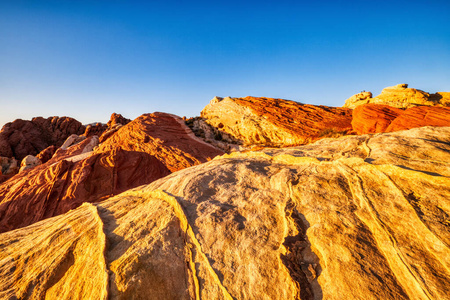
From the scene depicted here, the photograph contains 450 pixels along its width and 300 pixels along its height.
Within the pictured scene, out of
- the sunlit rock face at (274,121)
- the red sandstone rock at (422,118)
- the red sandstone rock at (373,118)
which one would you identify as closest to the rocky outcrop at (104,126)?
the sunlit rock face at (274,121)

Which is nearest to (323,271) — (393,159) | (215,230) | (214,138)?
(215,230)

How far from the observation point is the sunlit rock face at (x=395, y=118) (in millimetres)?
8938

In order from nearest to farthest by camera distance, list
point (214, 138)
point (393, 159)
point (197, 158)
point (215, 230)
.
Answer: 1. point (215, 230)
2. point (393, 159)
3. point (197, 158)
4. point (214, 138)

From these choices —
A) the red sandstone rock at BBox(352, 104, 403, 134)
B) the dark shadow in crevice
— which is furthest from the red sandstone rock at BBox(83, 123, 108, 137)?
the dark shadow in crevice

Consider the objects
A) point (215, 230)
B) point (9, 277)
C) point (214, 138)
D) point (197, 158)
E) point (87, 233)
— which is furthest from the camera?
point (214, 138)

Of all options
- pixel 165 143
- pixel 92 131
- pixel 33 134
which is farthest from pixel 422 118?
pixel 33 134

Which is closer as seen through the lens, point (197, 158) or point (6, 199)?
point (6, 199)

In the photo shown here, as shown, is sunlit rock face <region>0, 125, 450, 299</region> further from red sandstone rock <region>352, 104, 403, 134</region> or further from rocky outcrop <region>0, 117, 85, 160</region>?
rocky outcrop <region>0, 117, 85, 160</region>

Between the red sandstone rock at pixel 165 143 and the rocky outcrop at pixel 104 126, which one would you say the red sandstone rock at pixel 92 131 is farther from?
the red sandstone rock at pixel 165 143

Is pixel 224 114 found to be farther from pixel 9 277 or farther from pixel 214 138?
pixel 9 277

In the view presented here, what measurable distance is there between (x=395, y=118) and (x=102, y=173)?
757 inches

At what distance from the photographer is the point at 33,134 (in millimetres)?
41562

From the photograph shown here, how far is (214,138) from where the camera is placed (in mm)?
21344

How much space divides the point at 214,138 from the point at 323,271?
18.7 m
